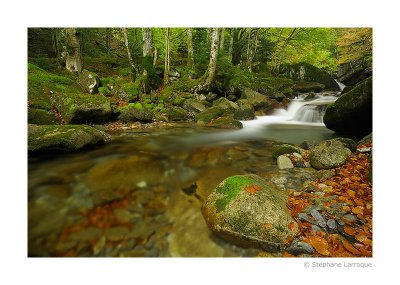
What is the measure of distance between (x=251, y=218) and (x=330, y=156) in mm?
2056

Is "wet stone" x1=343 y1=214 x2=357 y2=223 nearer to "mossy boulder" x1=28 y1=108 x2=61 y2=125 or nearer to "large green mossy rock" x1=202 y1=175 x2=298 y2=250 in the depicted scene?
"large green mossy rock" x1=202 y1=175 x2=298 y2=250

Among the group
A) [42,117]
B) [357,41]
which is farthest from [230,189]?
Answer: [42,117]

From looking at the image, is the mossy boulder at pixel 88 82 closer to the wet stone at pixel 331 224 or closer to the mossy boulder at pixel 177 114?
the mossy boulder at pixel 177 114

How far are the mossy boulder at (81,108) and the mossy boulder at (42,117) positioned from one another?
236mm

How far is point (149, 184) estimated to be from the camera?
3086 millimetres

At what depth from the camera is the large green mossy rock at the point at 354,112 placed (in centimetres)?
425

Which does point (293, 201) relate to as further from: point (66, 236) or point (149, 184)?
point (66, 236)

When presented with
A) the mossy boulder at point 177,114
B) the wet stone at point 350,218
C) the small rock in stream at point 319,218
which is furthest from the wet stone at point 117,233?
the mossy boulder at point 177,114

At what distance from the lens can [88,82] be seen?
26.7ft

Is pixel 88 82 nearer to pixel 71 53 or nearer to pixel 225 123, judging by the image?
pixel 71 53
